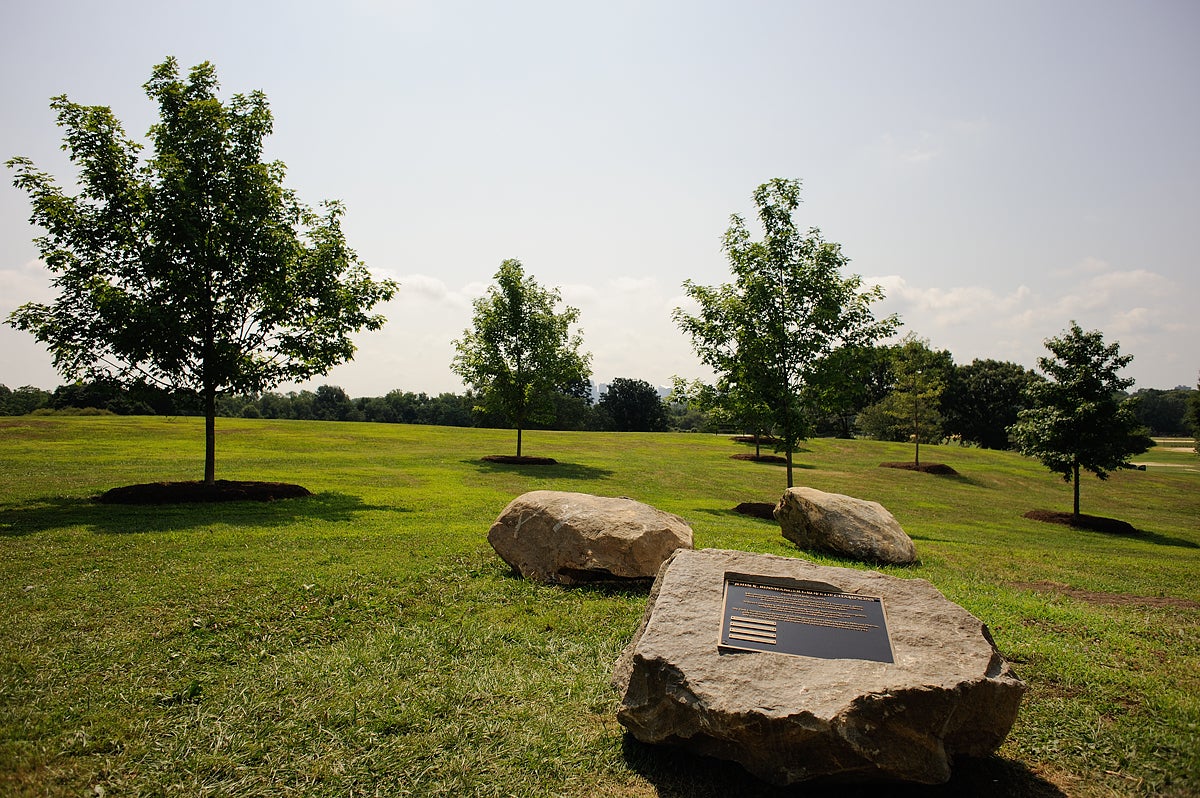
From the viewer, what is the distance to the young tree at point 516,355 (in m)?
32.0

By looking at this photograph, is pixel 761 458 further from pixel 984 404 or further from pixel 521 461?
pixel 984 404

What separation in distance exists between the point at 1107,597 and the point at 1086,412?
1652cm

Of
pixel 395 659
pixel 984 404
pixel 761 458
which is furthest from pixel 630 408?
pixel 395 659

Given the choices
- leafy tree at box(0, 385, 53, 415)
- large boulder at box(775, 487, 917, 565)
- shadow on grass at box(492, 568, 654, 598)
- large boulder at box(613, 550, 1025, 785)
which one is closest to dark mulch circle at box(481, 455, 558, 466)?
large boulder at box(775, 487, 917, 565)

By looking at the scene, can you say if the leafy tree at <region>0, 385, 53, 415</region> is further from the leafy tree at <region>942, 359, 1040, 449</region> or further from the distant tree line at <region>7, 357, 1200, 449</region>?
the leafy tree at <region>942, 359, 1040, 449</region>

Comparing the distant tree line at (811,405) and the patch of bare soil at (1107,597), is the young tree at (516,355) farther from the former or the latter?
the patch of bare soil at (1107,597)

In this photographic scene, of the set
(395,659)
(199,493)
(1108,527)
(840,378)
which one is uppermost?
(840,378)

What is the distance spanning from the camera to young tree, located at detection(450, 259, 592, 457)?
105 ft

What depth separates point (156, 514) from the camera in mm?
14109

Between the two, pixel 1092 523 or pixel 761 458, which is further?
pixel 761 458

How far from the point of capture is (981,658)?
4.88 m

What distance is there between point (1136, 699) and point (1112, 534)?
22.5 metres

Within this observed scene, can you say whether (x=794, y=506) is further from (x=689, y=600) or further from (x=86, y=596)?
(x=86, y=596)

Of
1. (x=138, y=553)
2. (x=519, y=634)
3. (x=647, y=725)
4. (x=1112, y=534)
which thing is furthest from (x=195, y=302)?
(x=1112, y=534)
